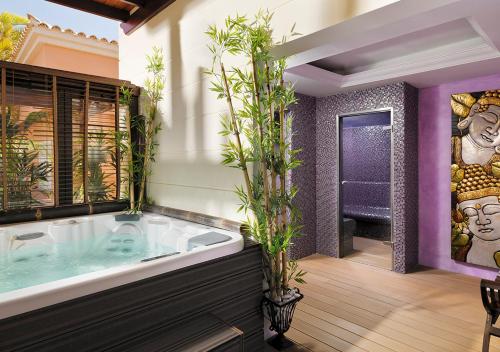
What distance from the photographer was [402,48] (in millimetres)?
3021

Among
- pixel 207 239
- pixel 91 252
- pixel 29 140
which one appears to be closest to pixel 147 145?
pixel 29 140

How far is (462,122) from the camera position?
3404 mm

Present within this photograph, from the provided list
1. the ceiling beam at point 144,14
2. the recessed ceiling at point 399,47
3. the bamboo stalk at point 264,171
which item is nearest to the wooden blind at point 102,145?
the ceiling beam at point 144,14

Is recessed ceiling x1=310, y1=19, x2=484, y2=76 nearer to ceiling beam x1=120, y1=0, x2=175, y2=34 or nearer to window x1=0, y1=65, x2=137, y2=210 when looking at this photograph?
ceiling beam x1=120, y1=0, x2=175, y2=34

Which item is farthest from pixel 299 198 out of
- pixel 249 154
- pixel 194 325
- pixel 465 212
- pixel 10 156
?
pixel 10 156

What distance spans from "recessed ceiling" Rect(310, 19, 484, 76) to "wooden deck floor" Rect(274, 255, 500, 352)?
2292 mm

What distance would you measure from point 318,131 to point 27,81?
322 centimetres

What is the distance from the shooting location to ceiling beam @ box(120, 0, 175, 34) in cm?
296

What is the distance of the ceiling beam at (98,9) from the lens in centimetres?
296

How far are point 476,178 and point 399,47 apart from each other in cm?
161

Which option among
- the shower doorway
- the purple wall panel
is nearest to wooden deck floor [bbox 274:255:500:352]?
the purple wall panel

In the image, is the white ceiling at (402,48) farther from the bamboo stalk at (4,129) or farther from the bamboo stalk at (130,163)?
the bamboo stalk at (4,129)

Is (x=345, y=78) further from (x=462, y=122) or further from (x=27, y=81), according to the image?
(x=27, y=81)

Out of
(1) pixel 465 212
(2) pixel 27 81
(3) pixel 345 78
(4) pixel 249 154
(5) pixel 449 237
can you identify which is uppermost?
(3) pixel 345 78
